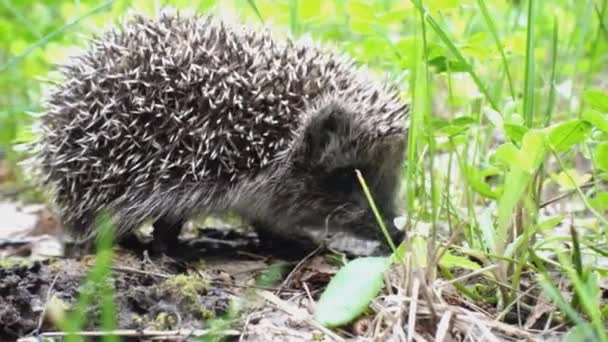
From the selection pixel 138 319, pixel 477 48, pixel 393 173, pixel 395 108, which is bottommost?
pixel 138 319

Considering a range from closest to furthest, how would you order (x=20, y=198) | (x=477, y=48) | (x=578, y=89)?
(x=477, y=48)
(x=578, y=89)
(x=20, y=198)

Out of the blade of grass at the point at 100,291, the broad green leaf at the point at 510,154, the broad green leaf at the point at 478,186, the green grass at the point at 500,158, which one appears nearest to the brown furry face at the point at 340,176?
the green grass at the point at 500,158

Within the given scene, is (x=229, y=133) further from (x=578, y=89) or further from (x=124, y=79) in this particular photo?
(x=578, y=89)

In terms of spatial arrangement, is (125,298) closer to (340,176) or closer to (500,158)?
(500,158)

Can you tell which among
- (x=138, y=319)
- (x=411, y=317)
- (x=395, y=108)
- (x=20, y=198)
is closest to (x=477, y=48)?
(x=395, y=108)

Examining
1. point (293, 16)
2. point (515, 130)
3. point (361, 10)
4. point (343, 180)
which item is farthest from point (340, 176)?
point (515, 130)

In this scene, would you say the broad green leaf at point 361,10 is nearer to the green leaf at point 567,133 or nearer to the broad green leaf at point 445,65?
the broad green leaf at point 445,65
